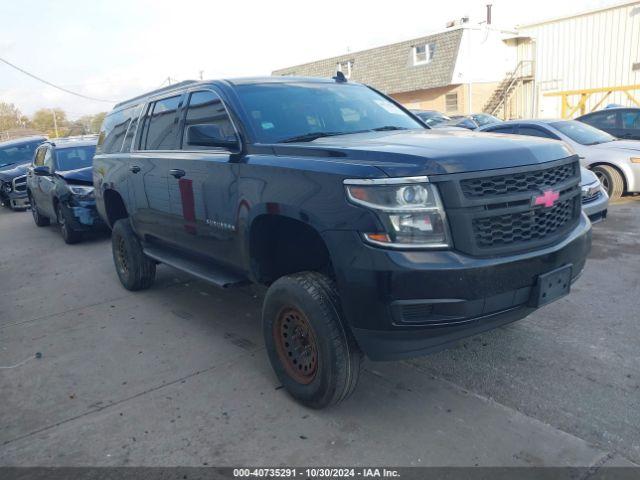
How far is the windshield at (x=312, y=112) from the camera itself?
3.93m

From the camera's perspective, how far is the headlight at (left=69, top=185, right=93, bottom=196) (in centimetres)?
903

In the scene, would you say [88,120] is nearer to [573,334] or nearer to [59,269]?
[59,269]

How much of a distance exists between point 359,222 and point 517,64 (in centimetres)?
3279

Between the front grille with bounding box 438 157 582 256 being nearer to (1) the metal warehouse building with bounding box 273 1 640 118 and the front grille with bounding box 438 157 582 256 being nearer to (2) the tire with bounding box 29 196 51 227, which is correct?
(2) the tire with bounding box 29 196 51 227

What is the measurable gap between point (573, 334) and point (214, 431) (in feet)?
8.93

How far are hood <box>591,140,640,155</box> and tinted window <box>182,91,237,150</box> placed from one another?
295 inches

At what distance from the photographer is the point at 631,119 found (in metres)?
11.7

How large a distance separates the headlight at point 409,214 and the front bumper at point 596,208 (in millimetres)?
4714

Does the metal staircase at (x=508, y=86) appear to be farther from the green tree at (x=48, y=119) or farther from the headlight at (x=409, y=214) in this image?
the green tree at (x=48, y=119)

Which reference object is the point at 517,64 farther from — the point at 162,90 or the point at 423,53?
the point at 162,90

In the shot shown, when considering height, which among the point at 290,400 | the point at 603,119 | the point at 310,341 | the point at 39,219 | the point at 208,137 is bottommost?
the point at 39,219

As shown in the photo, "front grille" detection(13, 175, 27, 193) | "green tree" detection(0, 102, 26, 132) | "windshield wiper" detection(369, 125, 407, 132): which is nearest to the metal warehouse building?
"front grille" detection(13, 175, 27, 193)

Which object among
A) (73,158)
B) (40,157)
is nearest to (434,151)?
(73,158)

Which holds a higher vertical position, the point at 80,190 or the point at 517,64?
the point at 517,64
